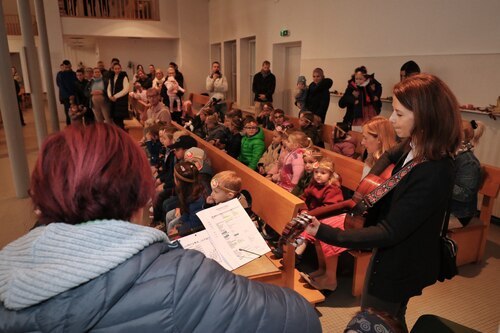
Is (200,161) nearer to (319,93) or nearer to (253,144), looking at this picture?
(253,144)

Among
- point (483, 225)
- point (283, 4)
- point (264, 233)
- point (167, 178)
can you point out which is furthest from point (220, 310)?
point (283, 4)

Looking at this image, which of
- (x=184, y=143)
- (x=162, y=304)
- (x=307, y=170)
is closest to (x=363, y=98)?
(x=307, y=170)

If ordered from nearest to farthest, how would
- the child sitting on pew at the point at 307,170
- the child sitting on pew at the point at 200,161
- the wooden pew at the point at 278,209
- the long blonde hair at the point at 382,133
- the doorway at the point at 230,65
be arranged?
1. the wooden pew at the point at 278,209
2. the long blonde hair at the point at 382,133
3. the child sitting on pew at the point at 307,170
4. the child sitting on pew at the point at 200,161
5. the doorway at the point at 230,65

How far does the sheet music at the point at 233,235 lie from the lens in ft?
5.84

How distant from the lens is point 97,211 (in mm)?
821

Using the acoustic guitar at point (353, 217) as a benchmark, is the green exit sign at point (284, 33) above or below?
above

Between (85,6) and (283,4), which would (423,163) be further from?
(85,6)

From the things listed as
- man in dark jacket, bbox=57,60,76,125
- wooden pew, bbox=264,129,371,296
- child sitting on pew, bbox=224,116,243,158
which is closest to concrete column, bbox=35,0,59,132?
man in dark jacket, bbox=57,60,76,125

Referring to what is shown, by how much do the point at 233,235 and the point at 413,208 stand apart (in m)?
0.84

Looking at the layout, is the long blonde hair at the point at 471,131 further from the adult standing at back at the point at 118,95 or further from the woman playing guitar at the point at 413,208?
the adult standing at back at the point at 118,95

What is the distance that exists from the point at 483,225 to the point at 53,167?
11.6 ft

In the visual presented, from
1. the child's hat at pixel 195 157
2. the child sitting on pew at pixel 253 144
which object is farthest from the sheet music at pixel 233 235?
the child sitting on pew at pixel 253 144

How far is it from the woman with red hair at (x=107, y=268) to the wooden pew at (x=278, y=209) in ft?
3.80

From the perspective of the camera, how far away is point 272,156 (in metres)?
→ 4.54
